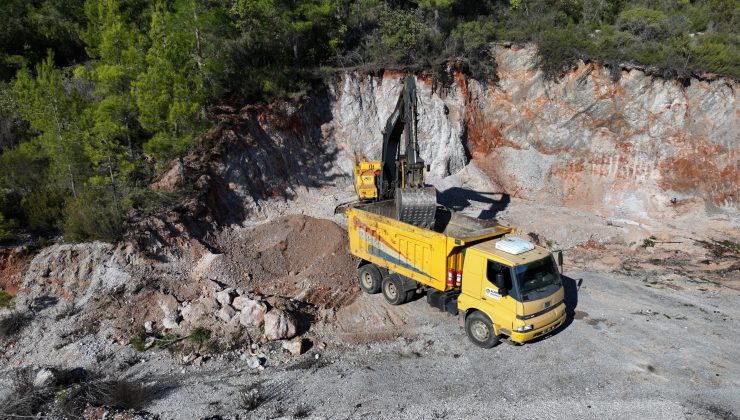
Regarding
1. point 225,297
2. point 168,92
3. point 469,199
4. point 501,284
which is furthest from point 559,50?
point 225,297

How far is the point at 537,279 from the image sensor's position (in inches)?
360

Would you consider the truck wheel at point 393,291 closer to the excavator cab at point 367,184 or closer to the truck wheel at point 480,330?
the truck wheel at point 480,330

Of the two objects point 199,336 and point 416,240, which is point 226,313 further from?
point 416,240

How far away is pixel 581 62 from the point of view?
841 inches

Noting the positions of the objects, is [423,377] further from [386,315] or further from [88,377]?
[88,377]

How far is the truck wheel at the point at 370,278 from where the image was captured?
475 inches

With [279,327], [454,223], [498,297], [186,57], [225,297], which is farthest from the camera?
[186,57]

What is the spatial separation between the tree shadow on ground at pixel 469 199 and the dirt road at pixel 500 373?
8.30 metres

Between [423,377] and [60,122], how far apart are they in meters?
11.7

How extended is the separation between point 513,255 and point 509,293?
823mm

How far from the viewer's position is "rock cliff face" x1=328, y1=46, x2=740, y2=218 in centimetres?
1966

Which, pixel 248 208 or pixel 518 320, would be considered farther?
pixel 248 208

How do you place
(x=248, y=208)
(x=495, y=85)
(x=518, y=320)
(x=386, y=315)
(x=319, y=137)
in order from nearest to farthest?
(x=518, y=320), (x=386, y=315), (x=248, y=208), (x=319, y=137), (x=495, y=85)

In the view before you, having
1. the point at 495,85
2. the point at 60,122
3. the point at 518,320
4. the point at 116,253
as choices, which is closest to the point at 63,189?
the point at 60,122
